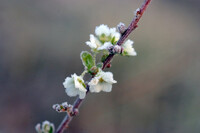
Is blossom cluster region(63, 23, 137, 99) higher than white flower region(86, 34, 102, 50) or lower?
lower

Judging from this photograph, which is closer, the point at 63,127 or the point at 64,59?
the point at 63,127

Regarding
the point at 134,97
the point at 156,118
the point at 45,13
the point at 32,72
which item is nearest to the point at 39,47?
the point at 32,72

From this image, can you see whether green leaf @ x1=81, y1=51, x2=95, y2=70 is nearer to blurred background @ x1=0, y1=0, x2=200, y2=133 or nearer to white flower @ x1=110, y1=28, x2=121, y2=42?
white flower @ x1=110, y1=28, x2=121, y2=42

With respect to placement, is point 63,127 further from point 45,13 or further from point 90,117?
point 45,13

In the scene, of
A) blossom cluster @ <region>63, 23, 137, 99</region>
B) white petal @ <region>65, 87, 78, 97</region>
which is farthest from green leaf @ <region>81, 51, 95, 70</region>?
white petal @ <region>65, 87, 78, 97</region>

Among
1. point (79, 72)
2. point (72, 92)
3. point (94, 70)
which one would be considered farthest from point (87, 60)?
point (79, 72)

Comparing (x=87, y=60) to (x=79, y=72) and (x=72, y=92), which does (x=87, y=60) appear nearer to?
(x=72, y=92)

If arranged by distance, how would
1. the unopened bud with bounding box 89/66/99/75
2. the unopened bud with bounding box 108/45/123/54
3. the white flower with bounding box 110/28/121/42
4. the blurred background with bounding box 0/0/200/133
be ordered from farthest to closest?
the blurred background with bounding box 0/0/200/133 < the white flower with bounding box 110/28/121/42 < the unopened bud with bounding box 89/66/99/75 < the unopened bud with bounding box 108/45/123/54
